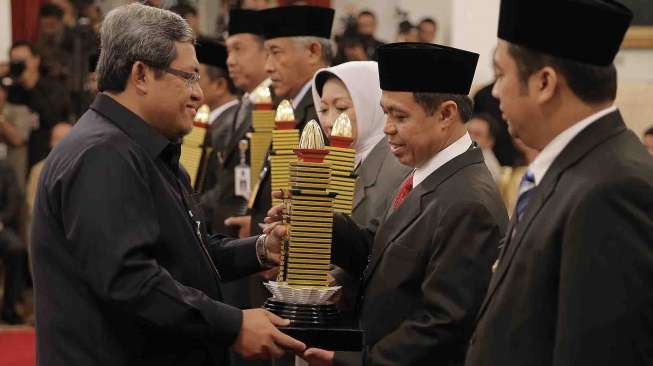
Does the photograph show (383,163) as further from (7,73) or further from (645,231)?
(7,73)

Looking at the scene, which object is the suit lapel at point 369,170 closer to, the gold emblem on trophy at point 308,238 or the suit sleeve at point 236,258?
the suit sleeve at point 236,258

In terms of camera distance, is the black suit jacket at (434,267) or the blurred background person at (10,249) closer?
the black suit jacket at (434,267)

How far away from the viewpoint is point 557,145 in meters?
2.56

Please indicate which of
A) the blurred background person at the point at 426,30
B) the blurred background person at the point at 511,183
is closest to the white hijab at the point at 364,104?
the blurred background person at the point at 511,183

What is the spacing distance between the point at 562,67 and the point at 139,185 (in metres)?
1.25

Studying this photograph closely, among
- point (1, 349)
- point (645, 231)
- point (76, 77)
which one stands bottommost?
point (1, 349)

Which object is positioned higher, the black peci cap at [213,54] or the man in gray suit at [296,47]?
the man in gray suit at [296,47]

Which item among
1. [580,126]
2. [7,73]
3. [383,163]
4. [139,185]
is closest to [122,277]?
[139,185]

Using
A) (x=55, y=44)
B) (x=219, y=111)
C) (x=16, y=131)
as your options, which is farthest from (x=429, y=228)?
(x=55, y=44)

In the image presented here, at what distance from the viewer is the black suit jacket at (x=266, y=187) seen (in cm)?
529

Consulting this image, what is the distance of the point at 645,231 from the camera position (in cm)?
234

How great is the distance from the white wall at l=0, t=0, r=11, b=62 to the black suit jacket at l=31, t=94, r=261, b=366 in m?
9.29

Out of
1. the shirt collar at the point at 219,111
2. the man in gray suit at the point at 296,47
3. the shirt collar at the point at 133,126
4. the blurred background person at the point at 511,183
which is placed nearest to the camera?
the shirt collar at the point at 133,126

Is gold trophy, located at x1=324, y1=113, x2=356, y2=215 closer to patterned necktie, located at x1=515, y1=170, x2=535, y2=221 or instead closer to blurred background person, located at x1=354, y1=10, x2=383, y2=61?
patterned necktie, located at x1=515, y1=170, x2=535, y2=221
